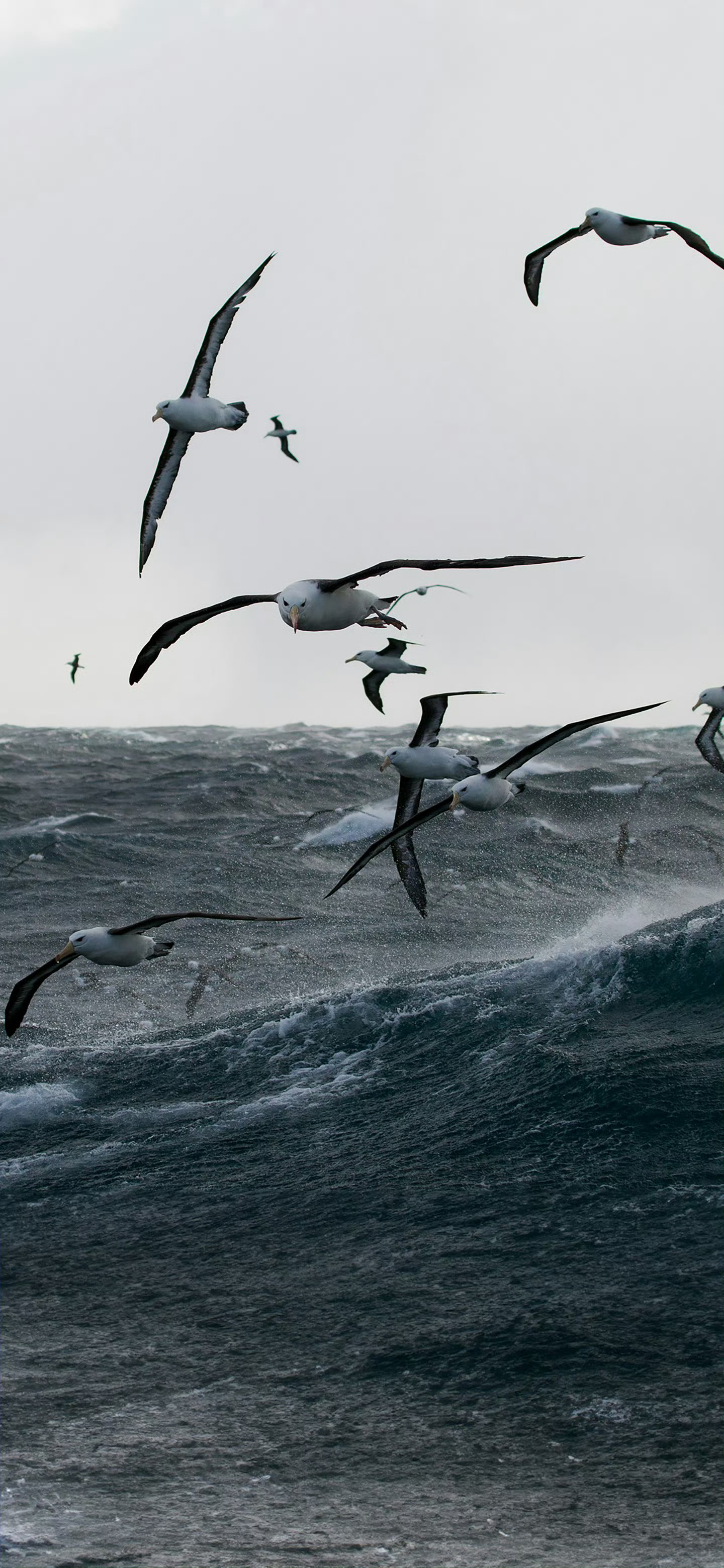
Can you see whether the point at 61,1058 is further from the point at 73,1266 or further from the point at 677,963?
the point at 677,963

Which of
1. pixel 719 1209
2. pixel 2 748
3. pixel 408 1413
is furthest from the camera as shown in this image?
pixel 2 748

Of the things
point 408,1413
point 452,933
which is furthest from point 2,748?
point 408,1413

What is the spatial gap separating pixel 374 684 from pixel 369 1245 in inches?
317

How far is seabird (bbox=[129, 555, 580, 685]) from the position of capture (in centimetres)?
1463

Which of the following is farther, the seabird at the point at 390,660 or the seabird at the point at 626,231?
the seabird at the point at 390,660

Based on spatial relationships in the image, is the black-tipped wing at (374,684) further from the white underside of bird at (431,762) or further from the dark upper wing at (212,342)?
the dark upper wing at (212,342)

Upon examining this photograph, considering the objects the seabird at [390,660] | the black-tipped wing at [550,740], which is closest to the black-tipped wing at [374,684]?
the seabird at [390,660]

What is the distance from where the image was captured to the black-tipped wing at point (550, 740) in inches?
584

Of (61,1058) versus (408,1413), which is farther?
(61,1058)

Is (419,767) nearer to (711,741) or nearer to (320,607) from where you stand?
(320,607)

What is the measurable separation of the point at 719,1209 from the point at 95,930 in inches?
375

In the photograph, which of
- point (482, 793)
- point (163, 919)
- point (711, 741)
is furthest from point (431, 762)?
point (711, 741)

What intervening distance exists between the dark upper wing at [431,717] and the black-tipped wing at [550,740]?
2492mm

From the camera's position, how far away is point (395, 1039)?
99.2 feet
